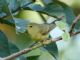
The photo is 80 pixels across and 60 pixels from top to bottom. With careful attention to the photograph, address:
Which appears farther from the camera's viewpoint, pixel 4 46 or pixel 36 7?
pixel 36 7

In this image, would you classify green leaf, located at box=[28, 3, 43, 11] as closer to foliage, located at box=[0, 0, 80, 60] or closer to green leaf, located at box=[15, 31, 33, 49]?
foliage, located at box=[0, 0, 80, 60]

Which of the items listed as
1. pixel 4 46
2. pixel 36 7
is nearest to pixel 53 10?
pixel 36 7

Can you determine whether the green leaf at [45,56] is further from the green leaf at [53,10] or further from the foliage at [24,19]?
the green leaf at [53,10]

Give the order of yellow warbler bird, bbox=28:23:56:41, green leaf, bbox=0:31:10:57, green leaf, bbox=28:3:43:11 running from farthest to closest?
1. green leaf, bbox=28:3:43:11
2. green leaf, bbox=0:31:10:57
3. yellow warbler bird, bbox=28:23:56:41

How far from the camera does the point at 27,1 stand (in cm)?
90

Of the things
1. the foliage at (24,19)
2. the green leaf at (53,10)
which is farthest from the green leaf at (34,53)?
the green leaf at (53,10)

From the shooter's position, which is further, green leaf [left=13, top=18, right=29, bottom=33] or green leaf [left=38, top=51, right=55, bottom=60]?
green leaf [left=38, top=51, right=55, bottom=60]

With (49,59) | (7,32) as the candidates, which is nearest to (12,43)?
(7,32)

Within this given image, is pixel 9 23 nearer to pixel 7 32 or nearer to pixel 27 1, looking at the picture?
pixel 7 32

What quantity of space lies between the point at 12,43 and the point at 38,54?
3.0 inches

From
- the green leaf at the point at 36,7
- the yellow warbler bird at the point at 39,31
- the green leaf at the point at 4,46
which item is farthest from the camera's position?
the green leaf at the point at 36,7

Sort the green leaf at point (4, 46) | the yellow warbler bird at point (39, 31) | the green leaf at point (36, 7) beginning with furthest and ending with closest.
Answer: the green leaf at point (36, 7) < the green leaf at point (4, 46) < the yellow warbler bird at point (39, 31)

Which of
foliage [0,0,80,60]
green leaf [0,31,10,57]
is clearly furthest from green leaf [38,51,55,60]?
green leaf [0,31,10,57]

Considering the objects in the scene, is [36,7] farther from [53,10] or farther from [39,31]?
[39,31]
